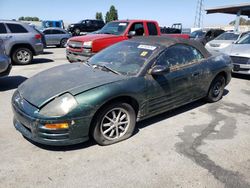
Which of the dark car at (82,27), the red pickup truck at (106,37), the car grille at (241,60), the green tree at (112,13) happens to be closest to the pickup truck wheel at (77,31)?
the dark car at (82,27)

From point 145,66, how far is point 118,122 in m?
0.98

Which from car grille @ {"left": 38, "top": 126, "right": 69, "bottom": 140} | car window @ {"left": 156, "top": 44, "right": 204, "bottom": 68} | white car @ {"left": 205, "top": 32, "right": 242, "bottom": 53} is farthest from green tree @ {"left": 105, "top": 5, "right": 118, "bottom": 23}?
car grille @ {"left": 38, "top": 126, "right": 69, "bottom": 140}

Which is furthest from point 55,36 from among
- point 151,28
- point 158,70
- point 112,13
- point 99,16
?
point 99,16

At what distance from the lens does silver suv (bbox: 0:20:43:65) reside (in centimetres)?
930

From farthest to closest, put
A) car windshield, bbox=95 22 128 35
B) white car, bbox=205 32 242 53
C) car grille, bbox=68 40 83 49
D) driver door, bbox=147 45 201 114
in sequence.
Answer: white car, bbox=205 32 242 53
car windshield, bbox=95 22 128 35
car grille, bbox=68 40 83 49
driver door, bbox=147 45 201 114

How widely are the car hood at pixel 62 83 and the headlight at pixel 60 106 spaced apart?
7 centimetres

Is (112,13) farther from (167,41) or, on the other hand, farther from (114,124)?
(114,124)

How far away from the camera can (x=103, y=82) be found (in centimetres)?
335

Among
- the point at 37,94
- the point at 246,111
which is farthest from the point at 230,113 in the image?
the point at 37,94

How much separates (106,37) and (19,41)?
360cm

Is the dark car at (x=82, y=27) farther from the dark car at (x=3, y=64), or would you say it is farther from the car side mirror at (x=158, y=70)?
the car side mirror at (x=158, y=70)

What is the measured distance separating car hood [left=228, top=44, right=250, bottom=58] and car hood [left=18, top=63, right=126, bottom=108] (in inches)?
227

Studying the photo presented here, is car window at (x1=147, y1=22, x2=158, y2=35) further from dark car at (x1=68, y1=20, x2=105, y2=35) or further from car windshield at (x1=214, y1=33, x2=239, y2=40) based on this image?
dark car at (x1=68, y1=20, x2=105, y2=35)

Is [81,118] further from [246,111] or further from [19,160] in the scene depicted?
[246,111]
